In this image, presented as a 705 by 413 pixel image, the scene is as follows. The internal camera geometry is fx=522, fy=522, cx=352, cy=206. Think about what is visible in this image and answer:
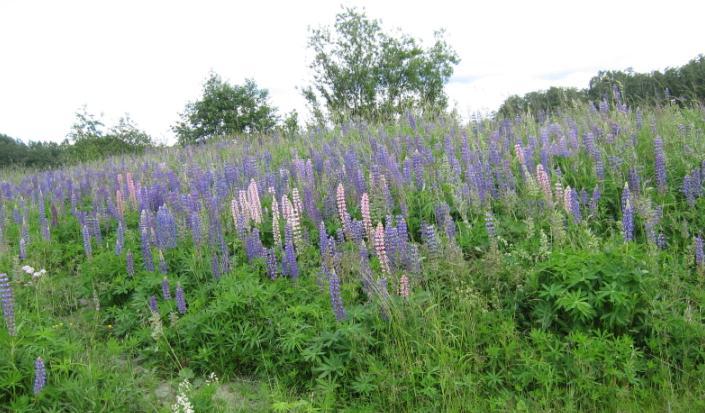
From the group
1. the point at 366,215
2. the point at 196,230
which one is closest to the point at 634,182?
the point at 366,215

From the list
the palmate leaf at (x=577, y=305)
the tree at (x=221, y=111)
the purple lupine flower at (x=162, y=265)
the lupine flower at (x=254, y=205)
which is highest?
the tree at (x=221, y=111)

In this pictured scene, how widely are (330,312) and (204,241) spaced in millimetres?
1869

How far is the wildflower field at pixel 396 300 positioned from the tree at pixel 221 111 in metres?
19.2

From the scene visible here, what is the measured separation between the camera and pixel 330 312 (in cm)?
404

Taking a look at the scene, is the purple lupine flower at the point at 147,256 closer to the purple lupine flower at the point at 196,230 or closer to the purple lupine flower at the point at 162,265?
the purple lupine flower at the point at 162,265

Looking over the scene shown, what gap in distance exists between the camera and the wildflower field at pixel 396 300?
3471 millimetres

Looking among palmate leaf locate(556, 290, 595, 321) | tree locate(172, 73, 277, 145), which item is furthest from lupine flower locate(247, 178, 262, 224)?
tree locate(172, 73, 277, 145)

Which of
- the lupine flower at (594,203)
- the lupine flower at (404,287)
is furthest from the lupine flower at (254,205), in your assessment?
the lupine flower at (594,203)

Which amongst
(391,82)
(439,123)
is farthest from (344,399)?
(391,82)

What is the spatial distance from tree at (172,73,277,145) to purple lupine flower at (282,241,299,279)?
20458mm

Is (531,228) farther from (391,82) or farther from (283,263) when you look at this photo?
(391,82)

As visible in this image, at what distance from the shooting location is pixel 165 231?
→ 5488 millimetres

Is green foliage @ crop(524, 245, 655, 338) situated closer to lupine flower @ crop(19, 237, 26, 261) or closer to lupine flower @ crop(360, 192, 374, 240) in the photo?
lupine flower @ crop(360, 192, 374, 240)

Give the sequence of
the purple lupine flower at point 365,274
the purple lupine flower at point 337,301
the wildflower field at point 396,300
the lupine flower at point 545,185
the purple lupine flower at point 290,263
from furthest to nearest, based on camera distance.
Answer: the lupine flower at point 545,185, the purple lupine flower at point 290,263, the purple lupine flower at point 365,274, the purple lupine flower at point 337,301, the wildflower field at point 396,300
